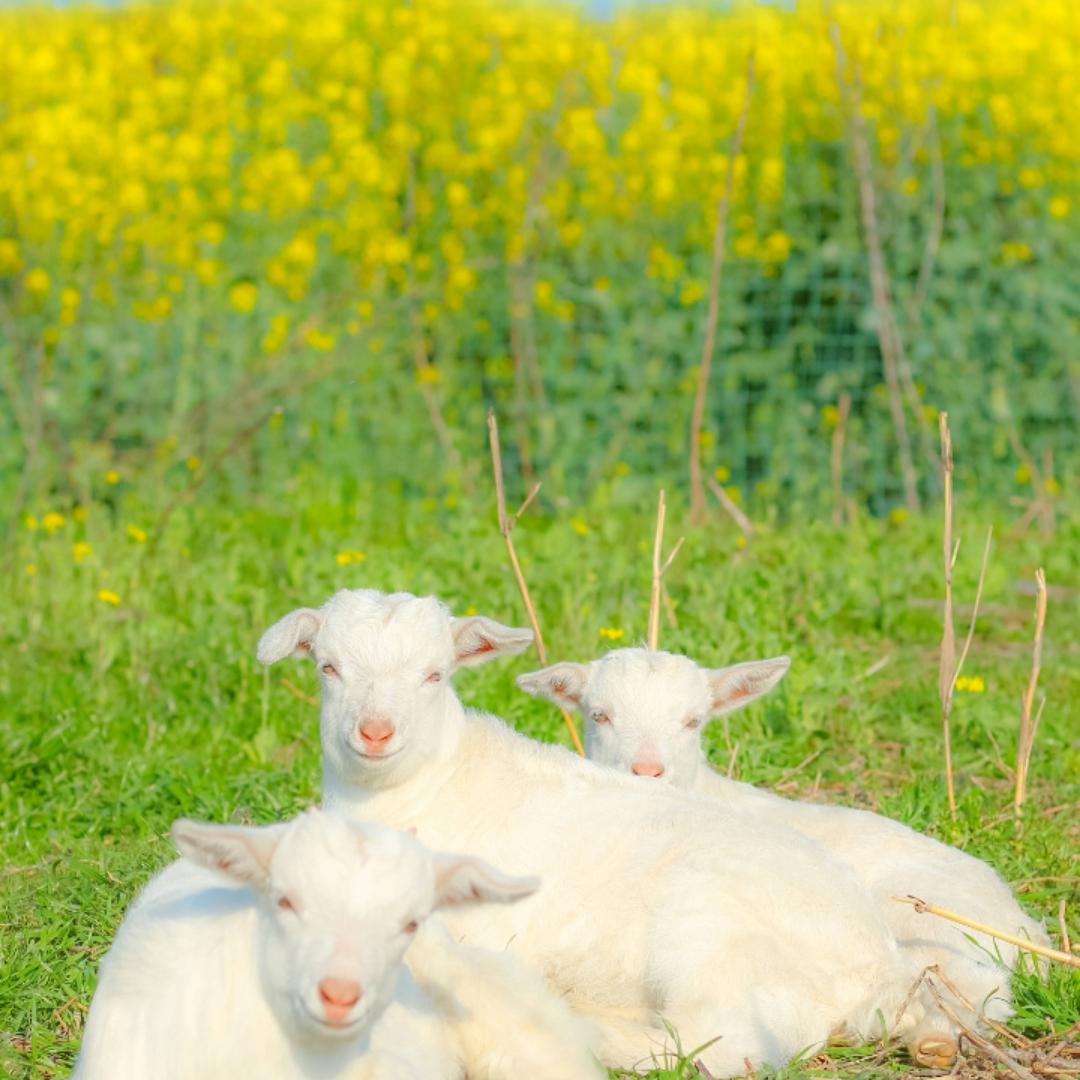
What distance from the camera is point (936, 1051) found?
4090 mm

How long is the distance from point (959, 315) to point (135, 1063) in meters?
8.54

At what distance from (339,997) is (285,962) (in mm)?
250

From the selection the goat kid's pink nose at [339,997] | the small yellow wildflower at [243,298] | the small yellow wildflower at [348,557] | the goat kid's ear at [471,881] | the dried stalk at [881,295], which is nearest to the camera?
the goat kid's pink nose at [339,997]

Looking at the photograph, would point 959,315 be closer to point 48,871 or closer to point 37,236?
point 37,236

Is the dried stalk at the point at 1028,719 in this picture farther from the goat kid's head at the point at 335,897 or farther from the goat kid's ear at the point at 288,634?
the goat kid's head at the point at 335,897

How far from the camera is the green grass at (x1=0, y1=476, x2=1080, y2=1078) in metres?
5.31

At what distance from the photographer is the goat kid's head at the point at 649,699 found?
208 inches

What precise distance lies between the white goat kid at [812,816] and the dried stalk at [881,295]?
15.9ft

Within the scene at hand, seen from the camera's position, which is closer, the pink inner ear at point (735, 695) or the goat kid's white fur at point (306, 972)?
the goat kid's white fur at point (306, 972)

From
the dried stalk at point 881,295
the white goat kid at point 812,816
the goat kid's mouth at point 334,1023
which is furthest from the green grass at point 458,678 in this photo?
the goat kid's mouth at point 334,1023

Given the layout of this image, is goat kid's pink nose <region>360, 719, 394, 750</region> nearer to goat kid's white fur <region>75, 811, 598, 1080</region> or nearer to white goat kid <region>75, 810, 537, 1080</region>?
goat kid's white fur <region>75, 811, 598, 1080</region>

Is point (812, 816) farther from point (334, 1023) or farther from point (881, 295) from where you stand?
point (881, 295)

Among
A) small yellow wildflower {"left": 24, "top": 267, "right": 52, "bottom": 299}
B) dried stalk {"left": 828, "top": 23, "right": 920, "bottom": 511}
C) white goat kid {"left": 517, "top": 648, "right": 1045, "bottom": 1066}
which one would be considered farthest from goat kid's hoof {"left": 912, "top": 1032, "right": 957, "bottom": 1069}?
small yellow wildflower {"left": 24, "top": 267, "right": 52, "bottom": 299}

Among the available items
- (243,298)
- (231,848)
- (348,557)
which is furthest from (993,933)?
(243,298)
